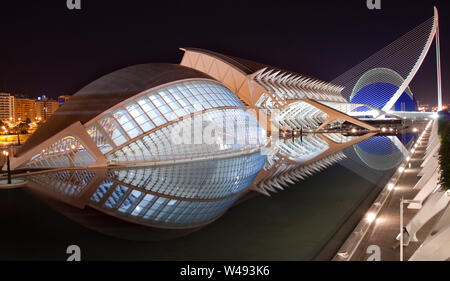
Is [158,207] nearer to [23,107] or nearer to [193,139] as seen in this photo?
[193,139]

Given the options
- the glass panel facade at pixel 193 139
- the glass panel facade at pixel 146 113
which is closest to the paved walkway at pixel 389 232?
the glass panel facade at pixel 193 139

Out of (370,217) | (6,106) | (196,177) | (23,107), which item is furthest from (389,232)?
(23,107)

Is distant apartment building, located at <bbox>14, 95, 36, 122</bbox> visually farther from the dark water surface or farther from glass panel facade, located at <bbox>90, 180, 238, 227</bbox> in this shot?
the dark water surface

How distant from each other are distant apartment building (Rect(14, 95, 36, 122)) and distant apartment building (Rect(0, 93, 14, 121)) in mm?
2888

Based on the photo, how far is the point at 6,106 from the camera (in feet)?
Answer: 412

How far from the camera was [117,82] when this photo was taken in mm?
21219

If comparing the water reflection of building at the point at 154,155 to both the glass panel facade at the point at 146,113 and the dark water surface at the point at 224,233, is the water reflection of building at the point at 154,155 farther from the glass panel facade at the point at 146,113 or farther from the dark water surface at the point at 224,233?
the dark water surface at the point at 224,233

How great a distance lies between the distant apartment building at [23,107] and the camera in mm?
131375

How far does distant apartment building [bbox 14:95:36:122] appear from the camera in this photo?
13138 centimetres

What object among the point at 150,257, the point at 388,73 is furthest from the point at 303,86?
the point at 150,257

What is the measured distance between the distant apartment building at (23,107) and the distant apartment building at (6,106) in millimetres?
2888

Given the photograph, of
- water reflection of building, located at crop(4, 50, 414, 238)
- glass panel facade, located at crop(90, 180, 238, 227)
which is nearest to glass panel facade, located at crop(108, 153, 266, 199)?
water reflection of building, located at crop(4, 50, 414, 238)

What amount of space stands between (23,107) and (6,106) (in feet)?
38.4
